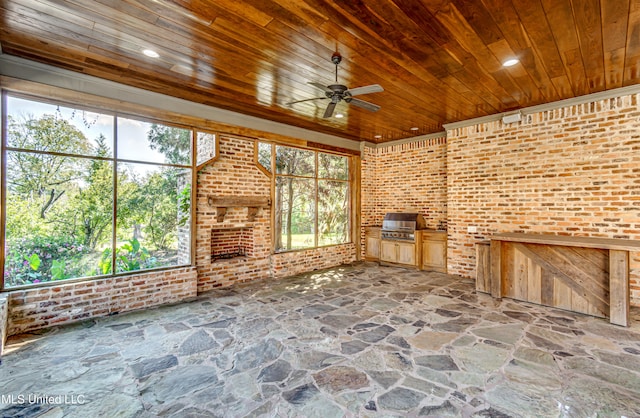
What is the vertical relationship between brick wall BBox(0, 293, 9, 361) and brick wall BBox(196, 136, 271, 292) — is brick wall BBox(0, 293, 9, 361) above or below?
below

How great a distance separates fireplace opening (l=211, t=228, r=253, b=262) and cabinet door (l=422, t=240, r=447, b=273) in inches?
151

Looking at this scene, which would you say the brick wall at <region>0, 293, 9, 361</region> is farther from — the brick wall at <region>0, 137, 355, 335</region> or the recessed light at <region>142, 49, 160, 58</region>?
the recessed light at <region>142, 49, 160, 58</region>

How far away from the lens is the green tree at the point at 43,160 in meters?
3.55

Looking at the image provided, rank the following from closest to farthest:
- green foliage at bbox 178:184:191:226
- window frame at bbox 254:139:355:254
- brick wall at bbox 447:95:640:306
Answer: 1. brick wall at bbox 447:95:640:306
2. green foliage at bbox 178:184:191:226
3. window frame at bbox 254:139:355:254

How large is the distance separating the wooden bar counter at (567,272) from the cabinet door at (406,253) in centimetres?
194

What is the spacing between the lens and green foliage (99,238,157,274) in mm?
4137

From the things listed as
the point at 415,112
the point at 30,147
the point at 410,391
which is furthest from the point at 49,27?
the point at 415,112

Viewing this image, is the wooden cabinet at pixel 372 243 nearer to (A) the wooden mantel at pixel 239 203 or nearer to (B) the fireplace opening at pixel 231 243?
(A) the wooden mantel at pixel 239 203

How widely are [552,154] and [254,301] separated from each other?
5.56 metres

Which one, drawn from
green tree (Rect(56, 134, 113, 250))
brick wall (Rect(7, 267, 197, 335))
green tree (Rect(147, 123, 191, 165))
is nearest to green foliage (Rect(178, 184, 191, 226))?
green tree (Rect(147, 123, 191, 165))

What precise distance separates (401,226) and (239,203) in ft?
12.3

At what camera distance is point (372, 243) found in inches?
302

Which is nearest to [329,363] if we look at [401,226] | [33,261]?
[33,261]

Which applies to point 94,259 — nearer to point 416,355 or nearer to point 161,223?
point 161,223
